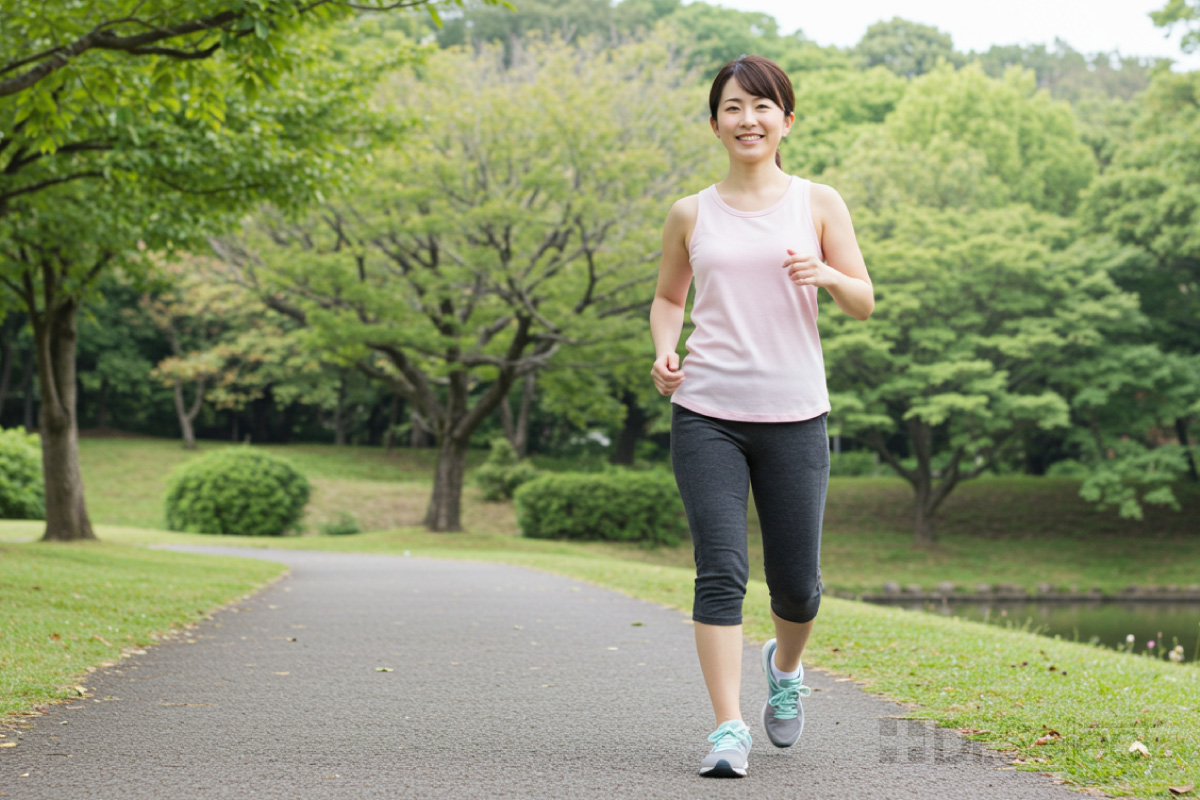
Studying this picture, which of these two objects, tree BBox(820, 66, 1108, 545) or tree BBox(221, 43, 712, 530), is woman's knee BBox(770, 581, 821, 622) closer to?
tree BBox(221, 43, 712, 530)

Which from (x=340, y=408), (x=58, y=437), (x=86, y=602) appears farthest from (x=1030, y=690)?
(x=340, y=408)

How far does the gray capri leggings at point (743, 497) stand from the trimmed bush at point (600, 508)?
62.1ft

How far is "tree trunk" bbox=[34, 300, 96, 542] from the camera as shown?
43.1ft

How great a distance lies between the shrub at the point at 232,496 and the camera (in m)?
21.1

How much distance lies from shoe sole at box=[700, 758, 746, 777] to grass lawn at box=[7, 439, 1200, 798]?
94cm

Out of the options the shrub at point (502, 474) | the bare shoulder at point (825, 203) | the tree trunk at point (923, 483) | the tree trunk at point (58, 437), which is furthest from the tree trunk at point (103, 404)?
the bare shoulder at point (825, 203)

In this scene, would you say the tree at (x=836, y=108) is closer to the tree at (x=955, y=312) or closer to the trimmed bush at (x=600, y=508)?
the tree at (x=955, y=312)

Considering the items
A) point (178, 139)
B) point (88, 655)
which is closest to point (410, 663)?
point (88, 655)

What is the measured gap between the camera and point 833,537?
26.1 m

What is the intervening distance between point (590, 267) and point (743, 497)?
16035 mm

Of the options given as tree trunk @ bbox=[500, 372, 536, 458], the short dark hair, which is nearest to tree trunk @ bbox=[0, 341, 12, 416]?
tree trunk @ bbox=[500, 372, 536, 458]

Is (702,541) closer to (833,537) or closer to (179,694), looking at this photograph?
(179,694)

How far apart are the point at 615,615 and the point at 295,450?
103 feet

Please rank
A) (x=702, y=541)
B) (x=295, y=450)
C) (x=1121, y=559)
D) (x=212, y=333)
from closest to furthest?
1. (x=702, y=541)
2. (x=1121, y=559)
3. (x=295, y=450)
4. (x=212, y=333)
